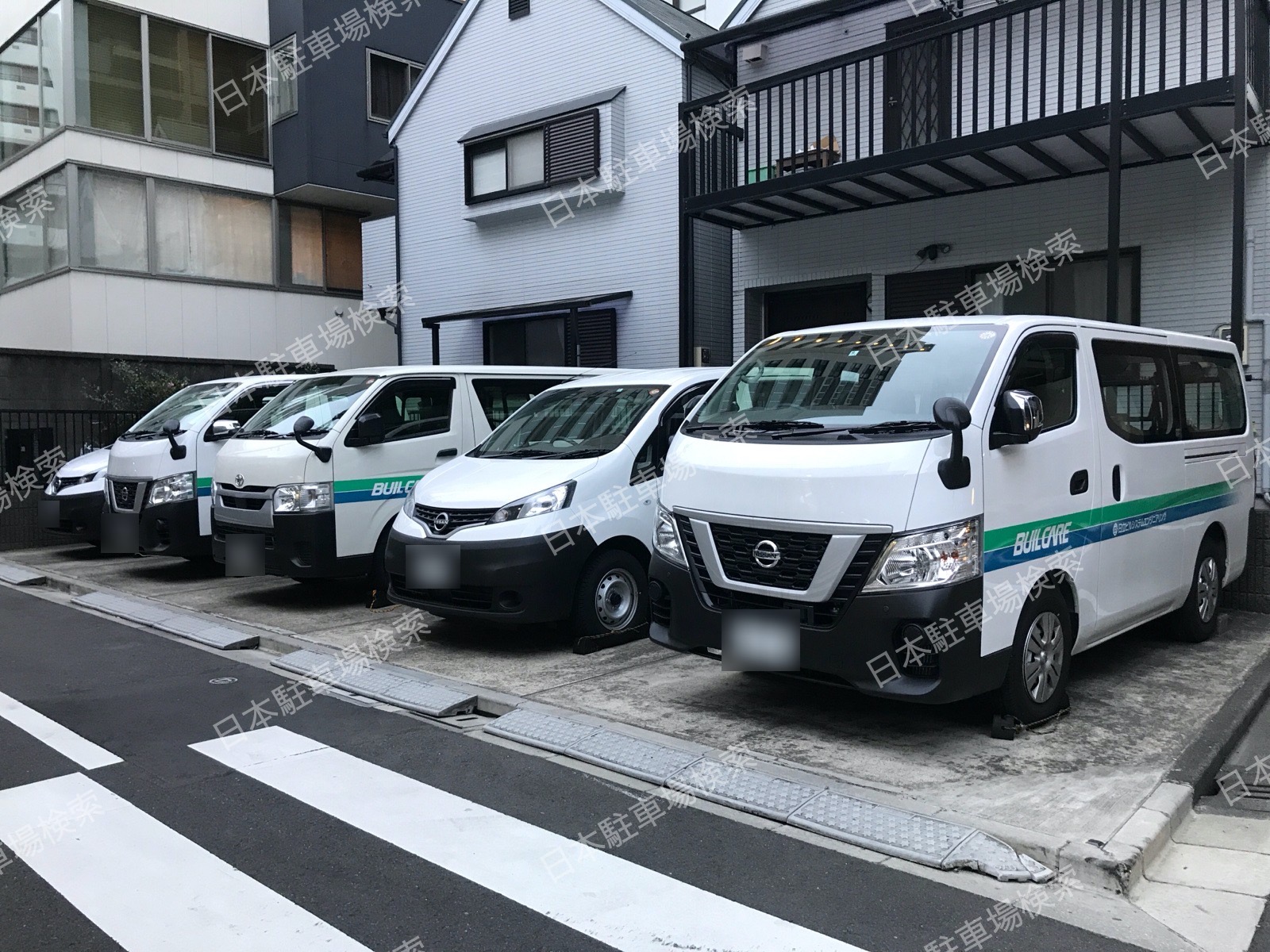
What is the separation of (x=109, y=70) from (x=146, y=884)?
17951 millimetres

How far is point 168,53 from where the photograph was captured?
60.8ft

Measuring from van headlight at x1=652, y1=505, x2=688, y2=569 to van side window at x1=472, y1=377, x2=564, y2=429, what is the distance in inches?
139

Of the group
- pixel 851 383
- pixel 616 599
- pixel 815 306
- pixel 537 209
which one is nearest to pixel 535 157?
pixel 537 209

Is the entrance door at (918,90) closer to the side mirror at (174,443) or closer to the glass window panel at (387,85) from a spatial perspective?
the side mirror at (174,443)

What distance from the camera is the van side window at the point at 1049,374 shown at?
5.37 m

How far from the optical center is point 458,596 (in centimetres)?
702

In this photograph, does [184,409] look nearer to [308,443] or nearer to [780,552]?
[308,443]

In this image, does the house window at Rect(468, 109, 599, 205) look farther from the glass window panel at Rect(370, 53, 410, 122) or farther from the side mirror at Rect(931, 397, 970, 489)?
the side mirror at Rect(931, 397, 970, 489)

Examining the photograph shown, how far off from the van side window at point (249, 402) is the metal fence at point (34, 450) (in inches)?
145

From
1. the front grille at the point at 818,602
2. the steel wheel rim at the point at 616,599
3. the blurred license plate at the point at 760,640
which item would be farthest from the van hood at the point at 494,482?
the blurred license plate at the point at 760,640

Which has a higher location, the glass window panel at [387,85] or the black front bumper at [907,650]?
the glass window panel at [387,85]

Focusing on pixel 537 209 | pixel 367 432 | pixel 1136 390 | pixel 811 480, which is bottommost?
pixel 811 480

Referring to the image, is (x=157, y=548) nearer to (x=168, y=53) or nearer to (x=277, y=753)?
(x=277, y=753)

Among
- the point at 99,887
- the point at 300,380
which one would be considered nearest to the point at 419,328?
the point at 300,380
